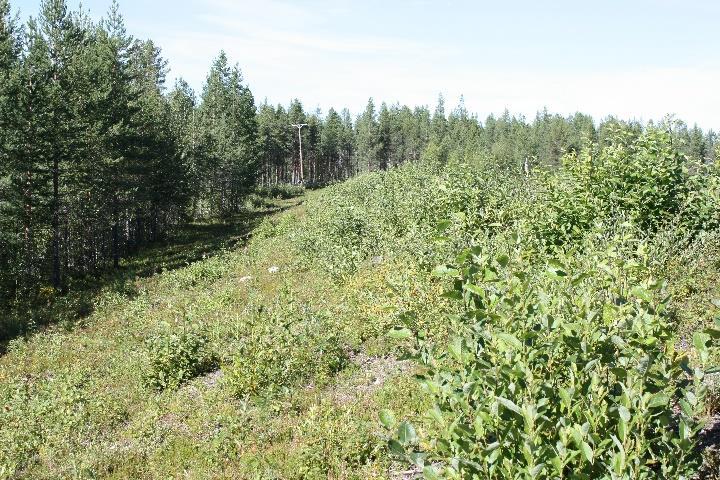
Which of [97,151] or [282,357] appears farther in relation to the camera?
[97,151]

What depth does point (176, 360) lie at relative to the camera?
12.0 m

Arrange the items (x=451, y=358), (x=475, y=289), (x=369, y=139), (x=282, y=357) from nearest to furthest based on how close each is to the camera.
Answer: (x=475, y=289) → (x=451, y=358) → (x=282, y=357) → (x=369, y=139)

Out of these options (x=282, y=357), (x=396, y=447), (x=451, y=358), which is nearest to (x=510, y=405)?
(x=396, y=447)

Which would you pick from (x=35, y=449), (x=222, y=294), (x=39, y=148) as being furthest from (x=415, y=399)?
(x=39, y=148)

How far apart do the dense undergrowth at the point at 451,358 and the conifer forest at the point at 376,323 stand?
35mm

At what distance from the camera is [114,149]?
119 ft

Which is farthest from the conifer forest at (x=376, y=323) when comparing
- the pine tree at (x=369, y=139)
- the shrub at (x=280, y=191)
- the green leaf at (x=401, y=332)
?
the pine tree at (x=369, y=139)

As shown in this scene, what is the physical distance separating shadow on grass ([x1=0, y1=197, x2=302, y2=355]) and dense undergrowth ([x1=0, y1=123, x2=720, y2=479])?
19.0ft

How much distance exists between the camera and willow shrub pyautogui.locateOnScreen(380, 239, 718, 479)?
9.37ft

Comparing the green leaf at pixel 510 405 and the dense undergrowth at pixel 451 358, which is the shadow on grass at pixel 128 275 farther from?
the green leaf at pixel 510 405

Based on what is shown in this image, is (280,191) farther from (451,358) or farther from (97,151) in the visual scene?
(451,358)

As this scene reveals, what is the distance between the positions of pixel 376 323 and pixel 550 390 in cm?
764

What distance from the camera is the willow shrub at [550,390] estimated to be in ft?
9.37

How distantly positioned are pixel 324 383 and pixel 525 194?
7.48m
